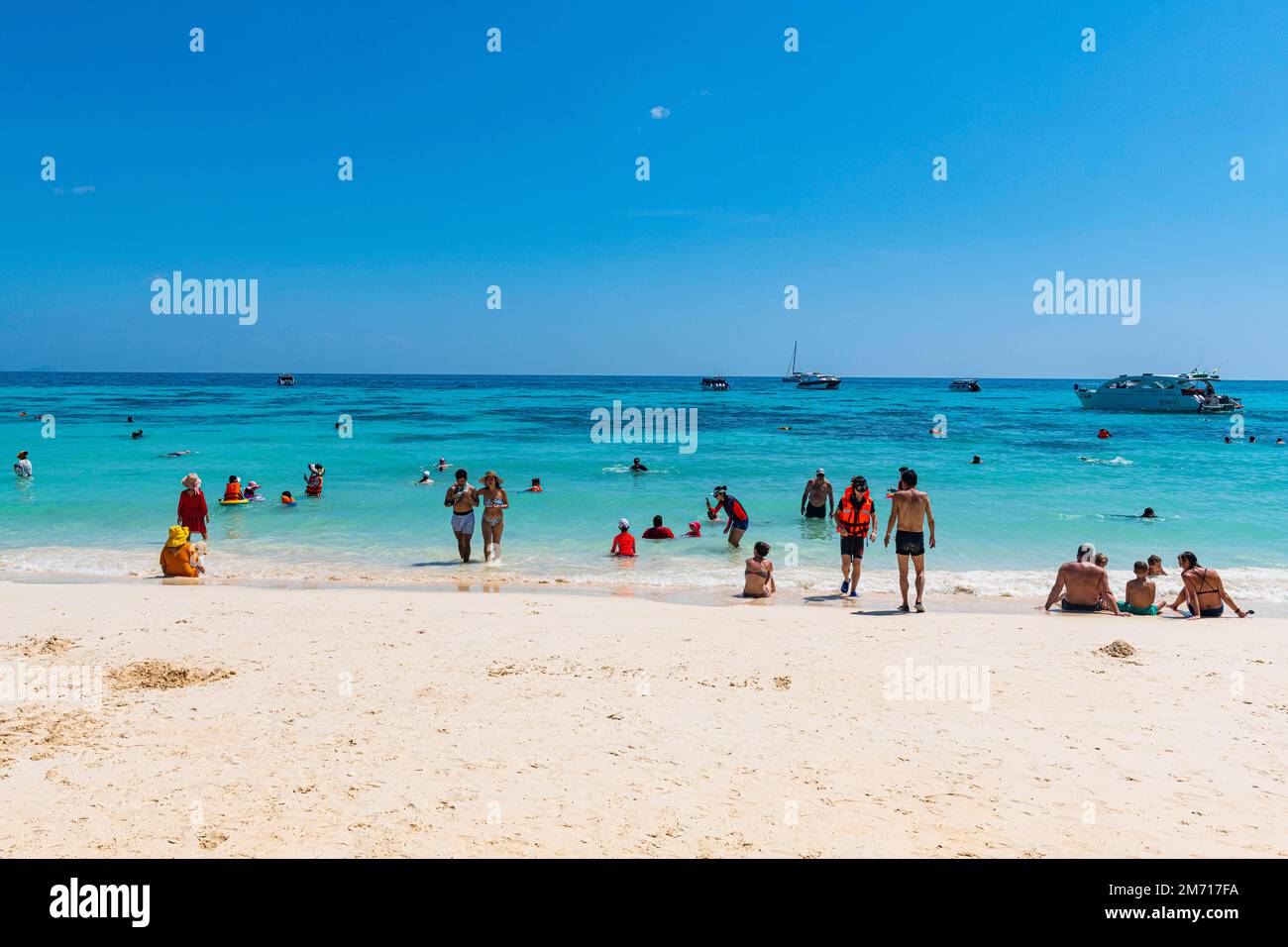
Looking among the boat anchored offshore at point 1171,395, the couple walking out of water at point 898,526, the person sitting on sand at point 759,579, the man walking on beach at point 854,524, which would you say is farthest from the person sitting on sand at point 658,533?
the boat anchored offshore at point 1171,395

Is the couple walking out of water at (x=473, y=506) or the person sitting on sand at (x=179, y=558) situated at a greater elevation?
the couple walking out of water at (x=473, y=506)

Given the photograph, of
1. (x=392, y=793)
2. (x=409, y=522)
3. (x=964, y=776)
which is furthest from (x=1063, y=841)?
(x=409, y=522)

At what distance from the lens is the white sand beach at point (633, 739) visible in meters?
4.33

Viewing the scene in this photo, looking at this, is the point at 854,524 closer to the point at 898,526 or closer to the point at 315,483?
the point at 898,526

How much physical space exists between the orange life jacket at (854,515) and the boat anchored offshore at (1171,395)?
70.3m

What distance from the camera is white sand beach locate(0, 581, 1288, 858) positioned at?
170 inches

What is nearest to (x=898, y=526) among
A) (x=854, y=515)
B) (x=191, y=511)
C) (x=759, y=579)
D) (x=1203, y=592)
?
(x=854, y=515)

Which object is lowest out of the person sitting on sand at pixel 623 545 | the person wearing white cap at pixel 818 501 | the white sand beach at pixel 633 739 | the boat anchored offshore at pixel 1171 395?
the white sand beach at pixel 633 739

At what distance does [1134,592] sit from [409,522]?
14657 mm

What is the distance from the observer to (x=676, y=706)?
6.43 m

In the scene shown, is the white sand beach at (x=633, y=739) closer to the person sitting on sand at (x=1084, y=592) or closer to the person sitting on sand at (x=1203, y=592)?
the person sitting on sand at (x=1203, y=592)

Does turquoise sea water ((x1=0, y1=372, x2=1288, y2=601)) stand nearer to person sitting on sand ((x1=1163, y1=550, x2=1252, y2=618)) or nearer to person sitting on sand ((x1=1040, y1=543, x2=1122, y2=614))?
person sitting on sand ((x1=1040, y1=543, x2=1122, y2=614))

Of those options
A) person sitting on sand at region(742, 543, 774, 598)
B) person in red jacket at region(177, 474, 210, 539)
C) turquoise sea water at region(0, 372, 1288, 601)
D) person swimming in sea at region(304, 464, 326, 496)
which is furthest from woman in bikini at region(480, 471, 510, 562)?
person swimming in sea at region(304, 464, 326, 496)
